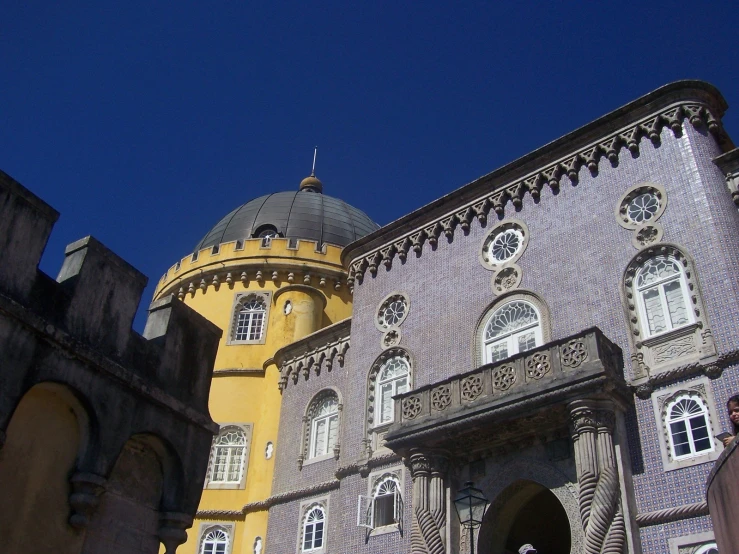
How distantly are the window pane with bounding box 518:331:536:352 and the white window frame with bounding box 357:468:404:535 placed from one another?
15.1 ft

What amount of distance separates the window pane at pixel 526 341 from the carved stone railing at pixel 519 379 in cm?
181

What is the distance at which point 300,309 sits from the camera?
29.0 metres

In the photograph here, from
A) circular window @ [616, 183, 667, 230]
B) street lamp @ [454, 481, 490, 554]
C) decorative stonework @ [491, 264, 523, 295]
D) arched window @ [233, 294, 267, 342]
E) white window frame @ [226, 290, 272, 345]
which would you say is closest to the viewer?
street lamp @ [454, 481, 490, 554]

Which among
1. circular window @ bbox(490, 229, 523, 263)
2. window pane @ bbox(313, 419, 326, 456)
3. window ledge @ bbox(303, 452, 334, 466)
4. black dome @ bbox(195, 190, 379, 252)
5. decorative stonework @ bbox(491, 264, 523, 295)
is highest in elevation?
black dome @ bbox(195, 190, 379, 252)

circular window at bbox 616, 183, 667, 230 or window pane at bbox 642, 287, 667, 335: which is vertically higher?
circular window at bbox 616, 183, 667, 230

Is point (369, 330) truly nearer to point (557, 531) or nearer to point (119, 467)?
point (557, 531)

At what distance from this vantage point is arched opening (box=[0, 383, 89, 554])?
23.6 ft

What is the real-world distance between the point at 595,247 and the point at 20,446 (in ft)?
49.4

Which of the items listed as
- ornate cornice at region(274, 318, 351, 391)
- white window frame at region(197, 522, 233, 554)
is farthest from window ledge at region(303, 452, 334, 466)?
white window frame at region(197, 522, 233, 554)

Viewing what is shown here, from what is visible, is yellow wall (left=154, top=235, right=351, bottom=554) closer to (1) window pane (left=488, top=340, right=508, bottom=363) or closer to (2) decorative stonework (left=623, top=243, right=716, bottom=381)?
(1) window pane (left=488, top=340, right=508, bottom=363)

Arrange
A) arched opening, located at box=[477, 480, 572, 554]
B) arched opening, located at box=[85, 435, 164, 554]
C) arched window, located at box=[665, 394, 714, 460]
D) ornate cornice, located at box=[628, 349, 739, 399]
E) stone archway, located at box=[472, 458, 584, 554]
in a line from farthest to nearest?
arched opening, located at box=[477, 480, 572, 554] → stone archway, located at box=[472, 458, 584, 554] → ornate cornice, located at box=[628, 349, 739, 399] → arched window, located at box=[665, 394, 714, 460] → arched opening, located at box=[85, 435, 164, 554]

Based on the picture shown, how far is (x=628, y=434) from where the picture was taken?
1625 cm

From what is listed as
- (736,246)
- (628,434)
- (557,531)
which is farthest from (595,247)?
(557,531)

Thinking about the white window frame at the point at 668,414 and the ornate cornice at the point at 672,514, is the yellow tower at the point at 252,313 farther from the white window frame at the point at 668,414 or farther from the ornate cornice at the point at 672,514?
the white window frame at the point at 668,414
